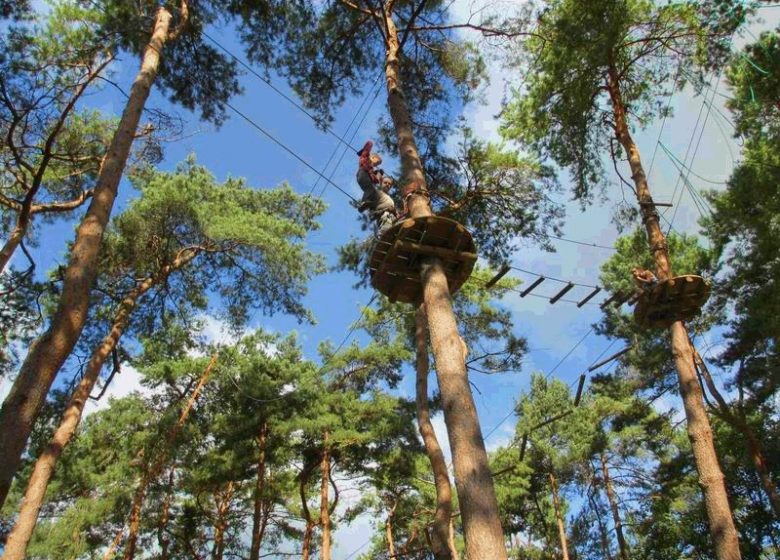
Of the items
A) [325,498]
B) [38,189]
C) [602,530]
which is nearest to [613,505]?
[602,530]

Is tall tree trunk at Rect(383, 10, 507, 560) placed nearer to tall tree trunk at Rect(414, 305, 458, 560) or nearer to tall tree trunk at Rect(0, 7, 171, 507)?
tall tree trunk at Rect(0, 7, 171, 507)

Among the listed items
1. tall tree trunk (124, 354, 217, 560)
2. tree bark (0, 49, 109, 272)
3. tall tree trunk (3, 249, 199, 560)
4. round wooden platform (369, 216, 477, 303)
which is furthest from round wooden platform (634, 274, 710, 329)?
tall tree trunk (124, 354, 217, 560)

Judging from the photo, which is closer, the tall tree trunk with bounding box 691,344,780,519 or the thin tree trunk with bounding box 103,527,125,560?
the thin tree trunk with bounding box 103,527,125,560

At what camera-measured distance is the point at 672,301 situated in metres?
6.93

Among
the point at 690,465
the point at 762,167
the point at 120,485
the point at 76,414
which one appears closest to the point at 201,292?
the point at 76,414

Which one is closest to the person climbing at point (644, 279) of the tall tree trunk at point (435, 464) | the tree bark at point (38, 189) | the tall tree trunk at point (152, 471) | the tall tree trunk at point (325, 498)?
the tall tree trunk at point (435, 464)

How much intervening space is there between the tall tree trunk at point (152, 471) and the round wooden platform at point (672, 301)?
9135 millimetres

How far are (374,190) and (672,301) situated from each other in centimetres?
396

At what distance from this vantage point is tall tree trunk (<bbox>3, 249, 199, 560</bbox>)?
5.59 meters

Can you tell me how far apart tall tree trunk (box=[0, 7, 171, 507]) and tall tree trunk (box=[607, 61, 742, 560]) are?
6.31 m

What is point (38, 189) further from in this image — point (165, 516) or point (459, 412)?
point (165, 516)

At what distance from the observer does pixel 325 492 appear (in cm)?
1270

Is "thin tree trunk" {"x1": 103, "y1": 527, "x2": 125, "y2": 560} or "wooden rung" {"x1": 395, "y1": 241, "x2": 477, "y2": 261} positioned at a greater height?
"wooden rung" {"x1": 395, "y1": 241, "x2": 477, "y2": 261}

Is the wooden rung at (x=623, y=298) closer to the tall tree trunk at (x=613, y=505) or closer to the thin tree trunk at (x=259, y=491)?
the thin tree trunk at (x=259, y=491)
